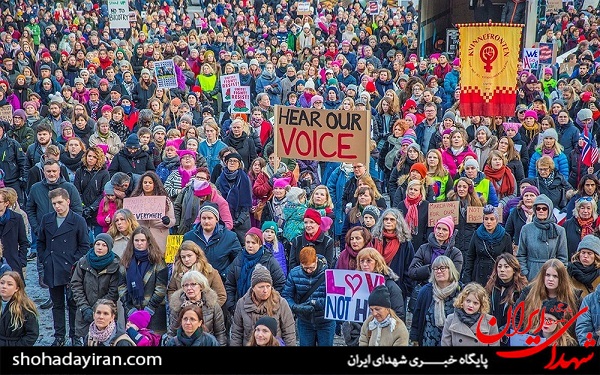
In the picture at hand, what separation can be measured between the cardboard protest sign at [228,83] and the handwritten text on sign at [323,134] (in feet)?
21.3

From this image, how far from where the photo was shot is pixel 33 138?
13.6m

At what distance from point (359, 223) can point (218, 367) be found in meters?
4.40

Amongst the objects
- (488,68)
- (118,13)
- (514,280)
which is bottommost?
(514,280)

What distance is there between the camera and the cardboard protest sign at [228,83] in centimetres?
1714

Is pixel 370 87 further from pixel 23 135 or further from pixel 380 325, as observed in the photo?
pixel 380 325

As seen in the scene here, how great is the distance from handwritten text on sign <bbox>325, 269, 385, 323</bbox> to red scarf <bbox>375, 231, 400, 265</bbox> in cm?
99

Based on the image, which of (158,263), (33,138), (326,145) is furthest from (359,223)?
(33,138)

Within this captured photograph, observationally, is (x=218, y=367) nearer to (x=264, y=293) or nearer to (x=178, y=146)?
(x=264, y=293)

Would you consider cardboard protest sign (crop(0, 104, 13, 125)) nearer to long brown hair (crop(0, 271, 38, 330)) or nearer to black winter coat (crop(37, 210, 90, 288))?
black winter coat (crop(37, 210, 90, 288))

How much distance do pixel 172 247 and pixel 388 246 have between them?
188cm

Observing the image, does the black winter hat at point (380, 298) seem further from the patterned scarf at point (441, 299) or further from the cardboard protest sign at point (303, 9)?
the cardboard protest sign at point (303, 9)

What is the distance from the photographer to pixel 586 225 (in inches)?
379

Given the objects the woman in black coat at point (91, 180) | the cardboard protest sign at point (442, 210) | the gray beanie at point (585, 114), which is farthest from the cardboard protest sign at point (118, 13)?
the cardboard protest sign at point (442, 210)

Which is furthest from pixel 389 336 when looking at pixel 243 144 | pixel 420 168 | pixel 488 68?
pixel 488 68
